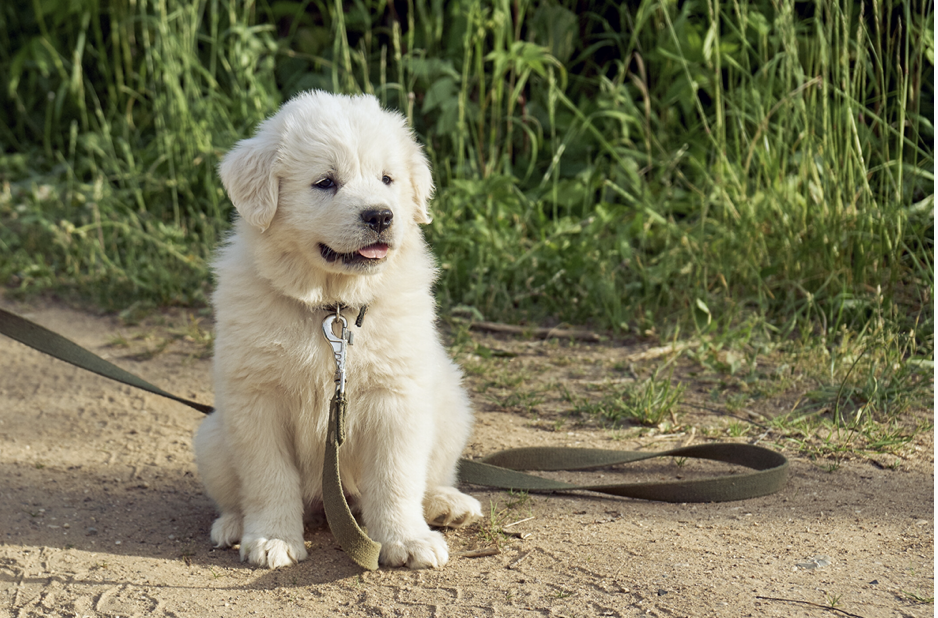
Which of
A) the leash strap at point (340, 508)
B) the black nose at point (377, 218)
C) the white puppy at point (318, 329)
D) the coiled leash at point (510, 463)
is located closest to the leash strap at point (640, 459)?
the coiled leash at point (510, 463)

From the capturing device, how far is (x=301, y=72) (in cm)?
642

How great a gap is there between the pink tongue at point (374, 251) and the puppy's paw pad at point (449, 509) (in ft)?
2.67

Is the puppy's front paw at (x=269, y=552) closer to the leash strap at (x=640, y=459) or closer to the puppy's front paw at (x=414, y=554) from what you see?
the puppy's front paw at (x=414, y=554)

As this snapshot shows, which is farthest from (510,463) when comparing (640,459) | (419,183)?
(419,183)

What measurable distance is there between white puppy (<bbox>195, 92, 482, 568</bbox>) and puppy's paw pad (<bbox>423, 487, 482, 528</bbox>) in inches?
4.5

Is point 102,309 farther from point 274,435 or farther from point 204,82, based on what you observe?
point 274,435

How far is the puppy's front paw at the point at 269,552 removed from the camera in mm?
2619

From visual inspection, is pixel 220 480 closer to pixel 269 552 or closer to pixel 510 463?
pixel 269 552

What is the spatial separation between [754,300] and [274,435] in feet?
9.53

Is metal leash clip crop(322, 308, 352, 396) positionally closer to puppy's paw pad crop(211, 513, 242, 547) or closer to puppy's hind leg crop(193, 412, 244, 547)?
puppy's hind leg crop(193, 412, 244, 547)

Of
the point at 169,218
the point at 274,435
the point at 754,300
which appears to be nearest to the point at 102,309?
the point at 169,218

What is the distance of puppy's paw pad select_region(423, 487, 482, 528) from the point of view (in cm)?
288

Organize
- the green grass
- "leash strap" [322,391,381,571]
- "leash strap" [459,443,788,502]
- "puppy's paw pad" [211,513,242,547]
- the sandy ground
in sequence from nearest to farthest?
the sandy ground, "leash strap" [322,391,381,571], "puppy's paw pad" [211,513,242,547], "leash strap" [459,443,788,502], the green grass

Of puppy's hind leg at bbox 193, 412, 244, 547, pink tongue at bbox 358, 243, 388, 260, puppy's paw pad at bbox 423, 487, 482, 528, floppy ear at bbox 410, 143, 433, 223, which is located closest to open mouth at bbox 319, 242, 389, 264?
pink tongue at bbox 358, 243, 388, 260
